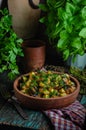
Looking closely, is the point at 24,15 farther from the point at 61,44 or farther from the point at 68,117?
the point at 68,117

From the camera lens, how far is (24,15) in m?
1.50

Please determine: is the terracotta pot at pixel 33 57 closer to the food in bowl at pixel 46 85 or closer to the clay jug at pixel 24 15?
the clay jug at pixel 24 15

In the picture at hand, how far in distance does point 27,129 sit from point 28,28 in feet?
1.99

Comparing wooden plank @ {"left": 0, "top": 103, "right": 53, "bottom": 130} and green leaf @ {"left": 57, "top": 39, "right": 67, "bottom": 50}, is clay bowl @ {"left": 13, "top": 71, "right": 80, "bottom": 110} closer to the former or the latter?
wooden plank @ {"left": 0, "top": 103, "right": 53, "bottom": 130}

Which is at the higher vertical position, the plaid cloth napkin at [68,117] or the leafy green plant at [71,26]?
the leafy green plant at [71,26]

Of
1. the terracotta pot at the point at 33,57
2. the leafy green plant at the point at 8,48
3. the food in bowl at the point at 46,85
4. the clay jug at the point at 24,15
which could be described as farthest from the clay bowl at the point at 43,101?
the clay jug at the point at 24,15

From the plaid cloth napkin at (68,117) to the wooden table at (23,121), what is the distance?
2 centimetres

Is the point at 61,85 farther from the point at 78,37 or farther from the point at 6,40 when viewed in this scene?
the point at 6,40

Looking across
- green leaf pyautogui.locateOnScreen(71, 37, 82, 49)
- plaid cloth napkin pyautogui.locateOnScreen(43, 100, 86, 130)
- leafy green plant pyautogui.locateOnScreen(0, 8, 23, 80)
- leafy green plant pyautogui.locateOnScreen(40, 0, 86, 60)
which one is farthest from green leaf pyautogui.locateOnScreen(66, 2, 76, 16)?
plaid cloth napkin pyautogui.locateOnScreen(43, 100, 86, 130)

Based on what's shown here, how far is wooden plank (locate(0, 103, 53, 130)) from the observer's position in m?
1.09

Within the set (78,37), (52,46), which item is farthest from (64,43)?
(52,46)

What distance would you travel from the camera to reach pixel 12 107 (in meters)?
1.20

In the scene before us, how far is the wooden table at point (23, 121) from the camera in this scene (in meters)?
1.09

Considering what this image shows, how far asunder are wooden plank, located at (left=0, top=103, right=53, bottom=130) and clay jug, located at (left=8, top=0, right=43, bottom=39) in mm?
484
